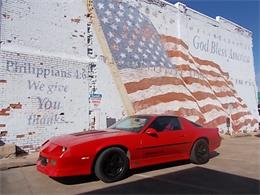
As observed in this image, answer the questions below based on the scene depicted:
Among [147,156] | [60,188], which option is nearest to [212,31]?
[147,156]

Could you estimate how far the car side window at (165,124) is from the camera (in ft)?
26.1

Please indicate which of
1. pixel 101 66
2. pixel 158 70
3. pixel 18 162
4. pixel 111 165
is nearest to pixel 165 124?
pixel 111 165

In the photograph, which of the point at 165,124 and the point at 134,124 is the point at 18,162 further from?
the point at 165,124

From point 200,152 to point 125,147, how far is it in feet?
8.04

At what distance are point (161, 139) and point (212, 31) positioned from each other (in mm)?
12361

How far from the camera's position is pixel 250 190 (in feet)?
20.2

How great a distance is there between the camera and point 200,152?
8.64m

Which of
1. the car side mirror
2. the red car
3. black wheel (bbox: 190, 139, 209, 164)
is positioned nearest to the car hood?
the red car

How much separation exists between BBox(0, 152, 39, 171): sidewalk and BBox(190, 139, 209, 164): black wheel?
13.5 ft

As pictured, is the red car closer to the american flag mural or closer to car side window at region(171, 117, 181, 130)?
car side window at region(171, 117, 181, 130)

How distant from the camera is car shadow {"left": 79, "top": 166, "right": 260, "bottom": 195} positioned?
611cm

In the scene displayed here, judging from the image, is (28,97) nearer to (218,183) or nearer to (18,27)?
(18,27)

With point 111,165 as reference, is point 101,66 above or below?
above

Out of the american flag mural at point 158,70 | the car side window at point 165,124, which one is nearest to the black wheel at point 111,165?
the car side window at point 165,124
